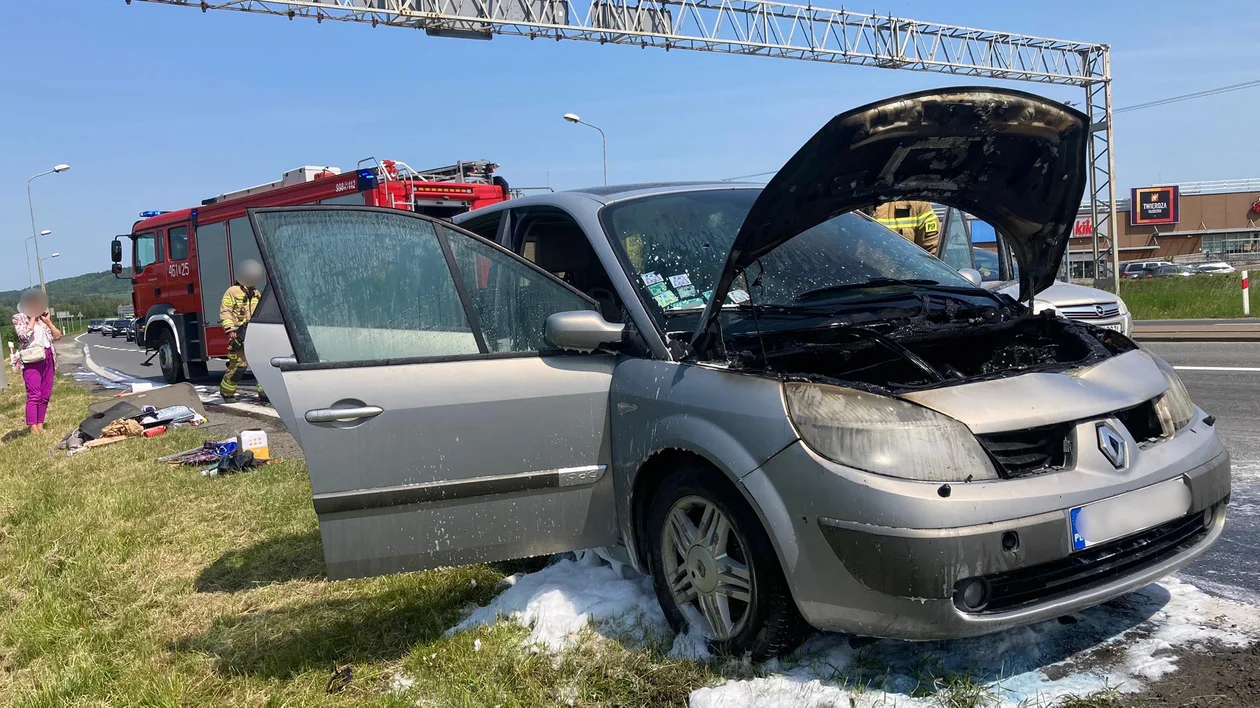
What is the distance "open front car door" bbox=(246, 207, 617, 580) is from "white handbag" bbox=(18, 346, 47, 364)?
7750mm

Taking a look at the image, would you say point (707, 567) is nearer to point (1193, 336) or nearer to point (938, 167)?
point (938, 167)

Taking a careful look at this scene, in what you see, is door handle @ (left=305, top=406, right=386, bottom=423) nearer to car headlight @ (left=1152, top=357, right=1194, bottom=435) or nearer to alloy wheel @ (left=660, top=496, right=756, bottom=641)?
alloy wheel @ (left=660, top=496, right=756, bottom=641)

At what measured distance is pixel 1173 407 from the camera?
2.84 metres

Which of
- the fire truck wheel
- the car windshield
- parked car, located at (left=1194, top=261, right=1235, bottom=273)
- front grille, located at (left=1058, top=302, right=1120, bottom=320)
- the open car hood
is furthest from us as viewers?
parked car, located at (left=1194, top=261, right=1235, bottom=273)

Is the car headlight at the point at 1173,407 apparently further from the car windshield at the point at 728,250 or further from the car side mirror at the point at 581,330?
the car side mirror at the point at 581,330

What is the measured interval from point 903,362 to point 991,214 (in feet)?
2.99

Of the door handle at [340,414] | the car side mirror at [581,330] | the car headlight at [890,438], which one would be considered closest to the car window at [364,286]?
the door handle at [340,414]

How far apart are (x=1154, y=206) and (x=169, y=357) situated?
71.3 m

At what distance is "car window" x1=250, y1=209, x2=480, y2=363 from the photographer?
10.8 ft

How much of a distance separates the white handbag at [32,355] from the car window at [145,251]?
285 inches

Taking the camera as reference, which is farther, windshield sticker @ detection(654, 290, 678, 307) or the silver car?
windshield sticker @ detection(654, 290, 678, 307)

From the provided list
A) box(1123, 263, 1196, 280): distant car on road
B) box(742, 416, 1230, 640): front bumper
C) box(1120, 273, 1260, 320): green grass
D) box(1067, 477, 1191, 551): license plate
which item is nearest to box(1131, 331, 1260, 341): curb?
box(1120, 273, 1260, 320): green grass

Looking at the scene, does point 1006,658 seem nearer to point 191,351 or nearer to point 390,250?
point 390,250

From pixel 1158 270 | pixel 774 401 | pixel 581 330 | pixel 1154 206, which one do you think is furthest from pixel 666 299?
pixel 1154 206
